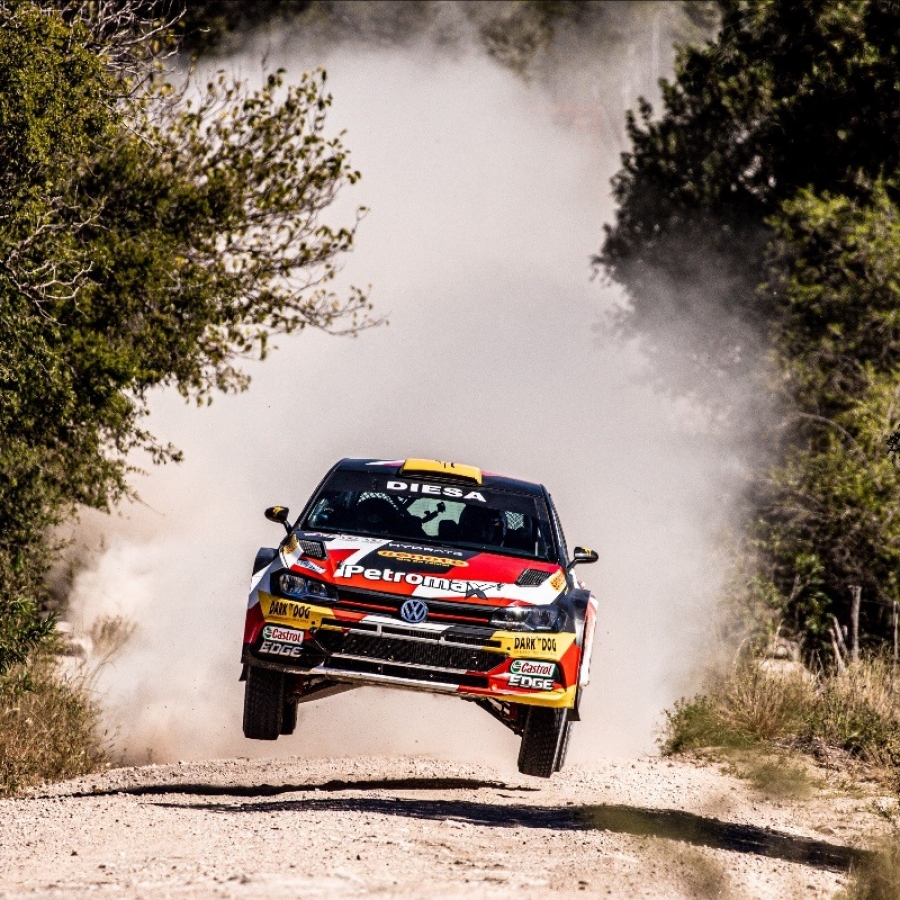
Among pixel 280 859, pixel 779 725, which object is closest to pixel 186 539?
pixel 779 725

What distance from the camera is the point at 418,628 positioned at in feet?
31.4

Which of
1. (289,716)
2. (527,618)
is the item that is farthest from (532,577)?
(289,716)

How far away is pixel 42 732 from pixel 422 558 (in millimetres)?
4079

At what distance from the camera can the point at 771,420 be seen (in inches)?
1209

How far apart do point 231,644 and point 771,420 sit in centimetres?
1521

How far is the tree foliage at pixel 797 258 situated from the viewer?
1496cm

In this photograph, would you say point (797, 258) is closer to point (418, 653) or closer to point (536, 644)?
point (536, 644)

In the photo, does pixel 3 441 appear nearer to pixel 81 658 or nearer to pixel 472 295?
pixel 81 658

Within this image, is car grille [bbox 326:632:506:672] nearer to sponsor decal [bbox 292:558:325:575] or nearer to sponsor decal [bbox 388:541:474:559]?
sponsor decal [bbox 292:558:325:575]

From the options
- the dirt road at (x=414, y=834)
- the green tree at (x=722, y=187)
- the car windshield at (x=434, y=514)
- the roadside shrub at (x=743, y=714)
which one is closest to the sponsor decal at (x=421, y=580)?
the car windshield at (x=434, y=514)

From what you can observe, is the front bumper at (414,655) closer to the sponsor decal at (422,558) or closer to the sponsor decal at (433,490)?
the sponsor decal at (422,558)

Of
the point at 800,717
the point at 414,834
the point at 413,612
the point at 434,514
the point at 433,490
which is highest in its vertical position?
the point at 433,490

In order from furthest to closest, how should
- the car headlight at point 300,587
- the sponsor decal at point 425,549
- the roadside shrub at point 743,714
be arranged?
1. the roadside shrub at point 743,714
2. the sponsor decal at point 425,549
3. the car headlight at point 300,587

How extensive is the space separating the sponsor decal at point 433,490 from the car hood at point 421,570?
89cm
